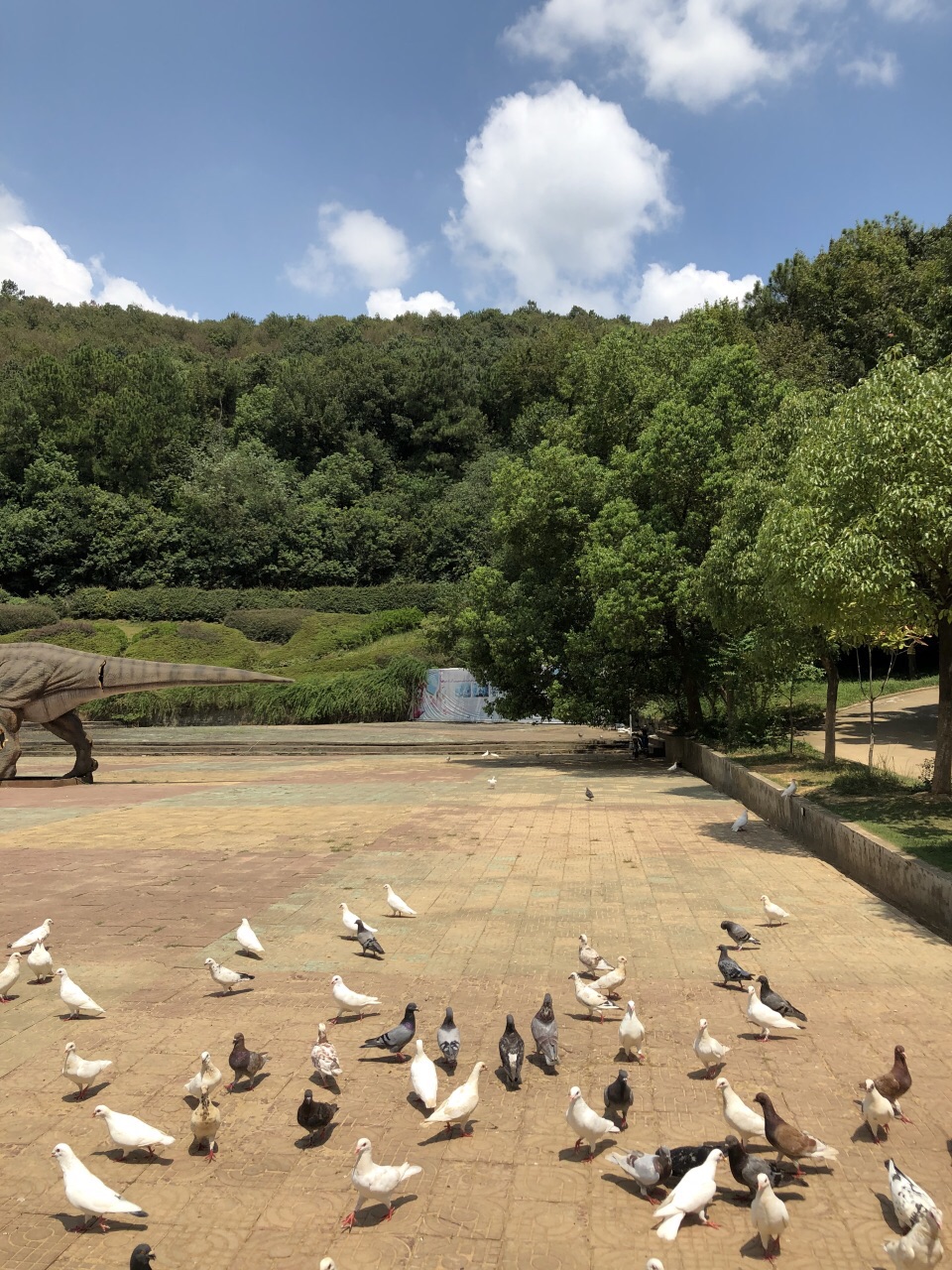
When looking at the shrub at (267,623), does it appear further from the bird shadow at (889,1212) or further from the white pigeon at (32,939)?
the bird shadow at (889,1212)

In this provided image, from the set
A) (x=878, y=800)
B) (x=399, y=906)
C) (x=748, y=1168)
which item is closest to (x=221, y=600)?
(x=878, y=800)

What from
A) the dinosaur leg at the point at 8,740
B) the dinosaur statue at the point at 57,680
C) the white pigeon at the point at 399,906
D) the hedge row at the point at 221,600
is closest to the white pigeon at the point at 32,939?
the white pigeon at the point at 399,906

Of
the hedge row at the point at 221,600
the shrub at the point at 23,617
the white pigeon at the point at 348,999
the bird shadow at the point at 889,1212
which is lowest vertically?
the bird shadow at the point at 889,1212

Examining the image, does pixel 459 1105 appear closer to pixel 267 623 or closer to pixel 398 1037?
pixel 398 1037

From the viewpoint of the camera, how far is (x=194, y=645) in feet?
149

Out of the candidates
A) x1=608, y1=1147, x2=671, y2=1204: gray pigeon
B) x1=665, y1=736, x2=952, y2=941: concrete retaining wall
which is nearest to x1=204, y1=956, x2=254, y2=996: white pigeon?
x1=608, y1=1147, x2=671, y2=1204: gray pigeon

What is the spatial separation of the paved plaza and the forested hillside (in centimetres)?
463

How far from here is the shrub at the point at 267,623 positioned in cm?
4931

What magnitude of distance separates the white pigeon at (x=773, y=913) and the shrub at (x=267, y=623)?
138 ft

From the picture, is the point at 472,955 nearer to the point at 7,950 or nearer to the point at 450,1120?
the point at 450,1120

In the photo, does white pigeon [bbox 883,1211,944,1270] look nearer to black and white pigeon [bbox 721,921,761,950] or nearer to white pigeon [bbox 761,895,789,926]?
black and white pigeon [bbox 721,921,761,950]

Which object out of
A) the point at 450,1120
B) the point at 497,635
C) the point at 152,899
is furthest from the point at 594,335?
the point at 450,1120

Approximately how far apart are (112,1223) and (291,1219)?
0.81 metres

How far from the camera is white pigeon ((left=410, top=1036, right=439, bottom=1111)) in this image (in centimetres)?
521
